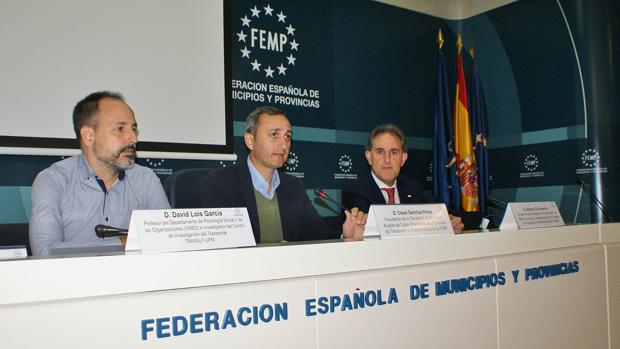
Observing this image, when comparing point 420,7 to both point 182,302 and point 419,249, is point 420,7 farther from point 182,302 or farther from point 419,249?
point 182,302

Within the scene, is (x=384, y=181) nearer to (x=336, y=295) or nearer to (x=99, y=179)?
(x=99, y=179)

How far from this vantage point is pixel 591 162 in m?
3.87

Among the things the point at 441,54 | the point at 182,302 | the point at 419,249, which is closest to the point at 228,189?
the point at 419,249

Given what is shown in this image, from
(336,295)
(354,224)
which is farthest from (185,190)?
(336,295)

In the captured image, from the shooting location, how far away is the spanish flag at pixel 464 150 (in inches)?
171

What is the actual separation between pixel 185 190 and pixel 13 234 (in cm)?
79

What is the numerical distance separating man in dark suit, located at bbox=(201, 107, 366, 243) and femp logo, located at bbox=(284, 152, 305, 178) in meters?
1.23

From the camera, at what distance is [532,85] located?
169 inches

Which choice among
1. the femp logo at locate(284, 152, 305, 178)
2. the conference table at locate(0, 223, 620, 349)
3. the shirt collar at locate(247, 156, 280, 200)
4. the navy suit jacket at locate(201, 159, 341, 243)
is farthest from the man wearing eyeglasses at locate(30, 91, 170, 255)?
the femp logo at locate(284, 152, 305, 178)

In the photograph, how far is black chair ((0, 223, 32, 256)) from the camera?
7.55 ft

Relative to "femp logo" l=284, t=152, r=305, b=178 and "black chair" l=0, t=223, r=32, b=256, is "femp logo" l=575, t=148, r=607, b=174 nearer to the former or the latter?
"femp logo" l=284, t=152, r=305, b=178

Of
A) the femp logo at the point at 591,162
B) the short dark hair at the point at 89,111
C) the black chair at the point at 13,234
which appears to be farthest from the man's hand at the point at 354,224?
the femp logo at the point at 591,162

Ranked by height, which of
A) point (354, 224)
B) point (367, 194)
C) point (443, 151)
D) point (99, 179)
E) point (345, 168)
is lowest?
point (354, 224)

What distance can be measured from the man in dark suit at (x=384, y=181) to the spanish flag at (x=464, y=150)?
4.55 ft
